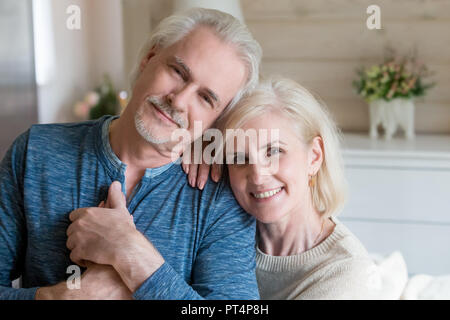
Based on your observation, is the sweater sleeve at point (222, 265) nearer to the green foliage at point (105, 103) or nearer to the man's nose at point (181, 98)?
the man's nose at point (181, 98)

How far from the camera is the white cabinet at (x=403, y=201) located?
89.9 inches

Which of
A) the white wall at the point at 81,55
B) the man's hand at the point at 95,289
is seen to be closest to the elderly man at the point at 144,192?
the man's hand at the point at 95,289

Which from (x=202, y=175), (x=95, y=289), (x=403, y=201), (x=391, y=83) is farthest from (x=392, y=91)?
(x=95, y=289)

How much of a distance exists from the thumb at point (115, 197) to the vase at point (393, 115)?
5.73 ft

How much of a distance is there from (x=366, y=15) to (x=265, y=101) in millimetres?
1753

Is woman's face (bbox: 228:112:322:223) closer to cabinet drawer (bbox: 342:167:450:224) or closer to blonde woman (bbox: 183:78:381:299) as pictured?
blonde woman (bbox: 183:78:381:299)

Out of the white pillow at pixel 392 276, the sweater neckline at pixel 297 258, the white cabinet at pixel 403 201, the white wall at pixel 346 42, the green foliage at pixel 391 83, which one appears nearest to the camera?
the sweater neckline at pixel 297 258

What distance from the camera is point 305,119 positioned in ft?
3.94

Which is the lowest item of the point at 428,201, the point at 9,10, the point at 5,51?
the point at 428,201

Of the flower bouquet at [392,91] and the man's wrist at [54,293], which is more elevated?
the flower bouquet at [392,91]

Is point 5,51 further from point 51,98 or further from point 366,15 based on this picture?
point 366,15

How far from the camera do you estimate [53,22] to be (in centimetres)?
281

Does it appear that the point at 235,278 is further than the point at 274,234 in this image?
No
